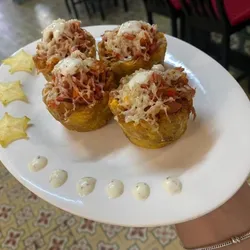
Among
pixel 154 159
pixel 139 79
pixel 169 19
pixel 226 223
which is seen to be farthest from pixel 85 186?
pixel 169 19

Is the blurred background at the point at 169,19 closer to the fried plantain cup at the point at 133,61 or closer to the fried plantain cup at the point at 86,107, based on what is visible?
the fried plantain cup at the point at 133,61

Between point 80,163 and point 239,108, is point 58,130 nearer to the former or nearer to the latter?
point 80,163

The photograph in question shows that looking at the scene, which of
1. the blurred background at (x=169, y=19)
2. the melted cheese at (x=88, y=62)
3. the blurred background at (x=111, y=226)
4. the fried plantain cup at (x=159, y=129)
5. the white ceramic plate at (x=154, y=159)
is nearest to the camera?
the white ceramic plate at (x=154, y=159)

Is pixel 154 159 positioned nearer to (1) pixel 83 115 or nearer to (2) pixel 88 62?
(1) pixel 83 115

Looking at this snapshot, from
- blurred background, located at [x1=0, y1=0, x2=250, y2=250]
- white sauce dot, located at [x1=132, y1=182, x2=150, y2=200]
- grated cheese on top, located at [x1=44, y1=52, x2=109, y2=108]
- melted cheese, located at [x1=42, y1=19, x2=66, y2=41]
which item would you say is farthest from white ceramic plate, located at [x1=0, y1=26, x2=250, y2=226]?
blurred background, located at [x1=0, y1=0, x2=250, y2=250]

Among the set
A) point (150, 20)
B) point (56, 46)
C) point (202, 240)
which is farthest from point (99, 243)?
point (150, 20)

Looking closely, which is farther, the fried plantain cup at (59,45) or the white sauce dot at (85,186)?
the fried plantain cup at (59,45)

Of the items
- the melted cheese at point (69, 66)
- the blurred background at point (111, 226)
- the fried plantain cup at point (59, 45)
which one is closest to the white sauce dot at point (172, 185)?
the melted cheese at point (69, 66)
